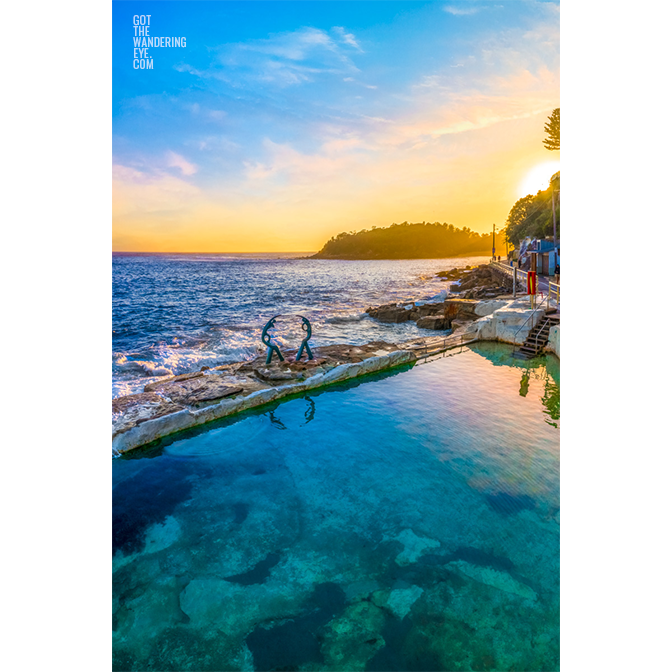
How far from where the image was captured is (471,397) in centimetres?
916

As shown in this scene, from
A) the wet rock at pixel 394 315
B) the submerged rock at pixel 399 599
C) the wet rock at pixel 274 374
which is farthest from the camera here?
the wet rock at pixel 394 315

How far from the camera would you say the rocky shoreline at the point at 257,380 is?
8.10 m

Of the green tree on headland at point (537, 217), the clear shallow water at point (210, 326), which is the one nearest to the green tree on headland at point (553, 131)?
the green tree on headland at point (537, 217)

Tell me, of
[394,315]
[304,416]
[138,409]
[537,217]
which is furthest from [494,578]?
[537,217]

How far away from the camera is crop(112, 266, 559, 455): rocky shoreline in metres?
8.10

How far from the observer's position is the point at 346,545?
4855mm

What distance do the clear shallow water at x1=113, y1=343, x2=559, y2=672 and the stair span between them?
4149 millimetres

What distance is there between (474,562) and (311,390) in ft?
20.7

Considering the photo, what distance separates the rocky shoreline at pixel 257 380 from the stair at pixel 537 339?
0.28 m

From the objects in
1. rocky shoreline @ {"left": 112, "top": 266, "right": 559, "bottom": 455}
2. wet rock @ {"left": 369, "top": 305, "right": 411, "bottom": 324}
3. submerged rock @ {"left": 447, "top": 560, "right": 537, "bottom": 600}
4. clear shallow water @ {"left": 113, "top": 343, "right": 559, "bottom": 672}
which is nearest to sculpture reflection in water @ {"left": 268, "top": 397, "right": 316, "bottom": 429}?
clear shallow water @ {"left": 113, "top": 343, "right": 559, "bottom": 672}

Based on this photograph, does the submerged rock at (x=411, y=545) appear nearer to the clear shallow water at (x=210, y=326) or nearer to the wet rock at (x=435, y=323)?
the clear shallow water at (x=210, y=326)
